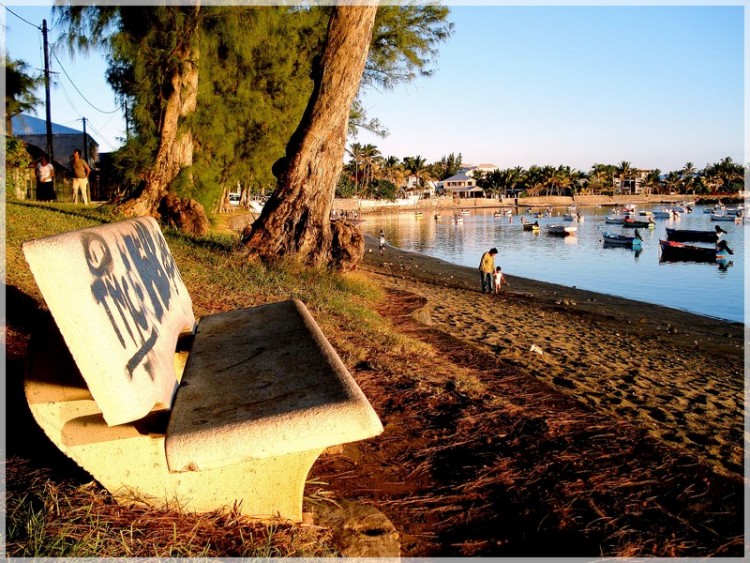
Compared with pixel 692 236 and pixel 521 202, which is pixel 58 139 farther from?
pixel 521 202

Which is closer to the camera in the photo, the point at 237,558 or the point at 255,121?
the point at 237,558

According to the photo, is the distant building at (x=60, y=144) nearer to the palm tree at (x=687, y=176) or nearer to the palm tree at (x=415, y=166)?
the palm tree at (x=415, y=166)

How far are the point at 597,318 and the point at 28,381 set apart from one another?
1292cm

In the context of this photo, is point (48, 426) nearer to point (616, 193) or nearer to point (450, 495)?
point (450, 495)

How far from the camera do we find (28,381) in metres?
2.08

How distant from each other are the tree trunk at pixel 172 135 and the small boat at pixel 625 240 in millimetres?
32516

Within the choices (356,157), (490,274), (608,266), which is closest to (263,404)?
(490,274)

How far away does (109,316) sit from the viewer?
1960 mm

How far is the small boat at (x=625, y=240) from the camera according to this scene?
39.0 m

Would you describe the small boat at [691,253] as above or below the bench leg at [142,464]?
below

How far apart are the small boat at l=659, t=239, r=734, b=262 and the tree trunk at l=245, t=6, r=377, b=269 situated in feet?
96.1

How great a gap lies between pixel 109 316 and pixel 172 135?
43.1ft

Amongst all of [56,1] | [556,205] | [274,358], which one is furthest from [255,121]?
[556,205]

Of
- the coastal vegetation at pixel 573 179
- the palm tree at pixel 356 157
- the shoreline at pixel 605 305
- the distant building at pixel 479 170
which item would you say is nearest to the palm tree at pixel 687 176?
the coastal vegetation at pixel 573 179
